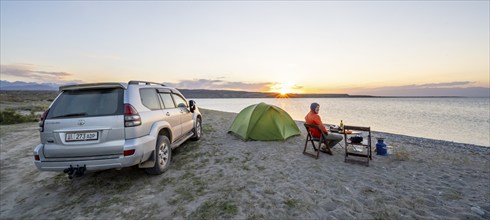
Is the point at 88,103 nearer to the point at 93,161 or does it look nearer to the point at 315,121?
the point at 93,161

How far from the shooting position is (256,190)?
511cm

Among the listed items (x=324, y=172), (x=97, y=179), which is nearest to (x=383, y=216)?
(x=324, y=172)

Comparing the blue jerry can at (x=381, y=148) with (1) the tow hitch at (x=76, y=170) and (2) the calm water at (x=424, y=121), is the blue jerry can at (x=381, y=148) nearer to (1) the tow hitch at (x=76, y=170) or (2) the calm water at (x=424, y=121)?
(1) the tow hitch at (x=76, y=170)

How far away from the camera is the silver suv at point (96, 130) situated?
4559 mm

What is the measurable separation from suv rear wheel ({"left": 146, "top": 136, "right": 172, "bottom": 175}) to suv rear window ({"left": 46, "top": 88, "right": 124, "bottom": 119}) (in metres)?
1.40

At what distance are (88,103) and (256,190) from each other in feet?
12.8

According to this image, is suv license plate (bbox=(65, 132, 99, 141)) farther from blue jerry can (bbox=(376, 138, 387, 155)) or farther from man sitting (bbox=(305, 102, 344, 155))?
blue jerry can (bbox=(376, 138, 387, 155))

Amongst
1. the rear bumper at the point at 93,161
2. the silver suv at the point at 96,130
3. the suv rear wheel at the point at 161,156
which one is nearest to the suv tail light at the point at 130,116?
the silver suv at the point at 96,130

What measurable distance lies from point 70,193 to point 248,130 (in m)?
6.46

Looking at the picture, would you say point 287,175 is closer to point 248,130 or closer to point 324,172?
point 324,172

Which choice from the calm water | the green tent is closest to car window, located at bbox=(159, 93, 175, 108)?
the green tent

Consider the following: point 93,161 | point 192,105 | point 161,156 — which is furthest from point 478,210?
point 192,105

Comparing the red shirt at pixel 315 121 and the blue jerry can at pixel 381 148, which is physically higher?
the red shirt at pixel 315 121

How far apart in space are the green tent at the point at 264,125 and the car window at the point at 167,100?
155 inches
